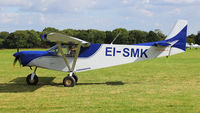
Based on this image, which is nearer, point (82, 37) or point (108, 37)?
point (82, 37)

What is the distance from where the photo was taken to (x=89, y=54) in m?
10.5

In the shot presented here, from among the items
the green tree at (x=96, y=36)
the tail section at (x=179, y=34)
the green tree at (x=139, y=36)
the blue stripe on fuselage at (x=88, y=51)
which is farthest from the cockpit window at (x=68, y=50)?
the green tree at (x=139, y=36)

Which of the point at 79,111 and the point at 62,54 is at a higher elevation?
the point at 62,54

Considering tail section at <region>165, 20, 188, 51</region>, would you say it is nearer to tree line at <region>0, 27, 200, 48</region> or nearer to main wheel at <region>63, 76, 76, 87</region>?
main wheel at <region>63, 76, 76, 87</region>

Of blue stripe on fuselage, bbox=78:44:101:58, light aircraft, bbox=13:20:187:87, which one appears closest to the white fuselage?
light aircraft, bbox=13:20:187:87

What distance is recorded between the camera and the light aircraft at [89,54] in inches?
393

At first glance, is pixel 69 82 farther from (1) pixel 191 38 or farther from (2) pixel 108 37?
(1) pixel 191 38

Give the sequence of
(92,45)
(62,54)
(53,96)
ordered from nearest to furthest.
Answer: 1. (53,96)
2. (62,54)
3. (92,45)

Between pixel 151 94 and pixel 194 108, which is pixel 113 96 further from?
pixel 194 108

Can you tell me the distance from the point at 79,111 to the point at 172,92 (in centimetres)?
433

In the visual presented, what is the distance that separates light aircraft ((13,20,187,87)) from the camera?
999cm

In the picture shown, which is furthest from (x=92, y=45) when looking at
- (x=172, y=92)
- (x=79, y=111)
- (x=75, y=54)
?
(x=79, y=111)

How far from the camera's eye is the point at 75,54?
10.2 m

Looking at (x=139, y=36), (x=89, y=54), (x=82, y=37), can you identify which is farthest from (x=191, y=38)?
(x=89, y=54)
